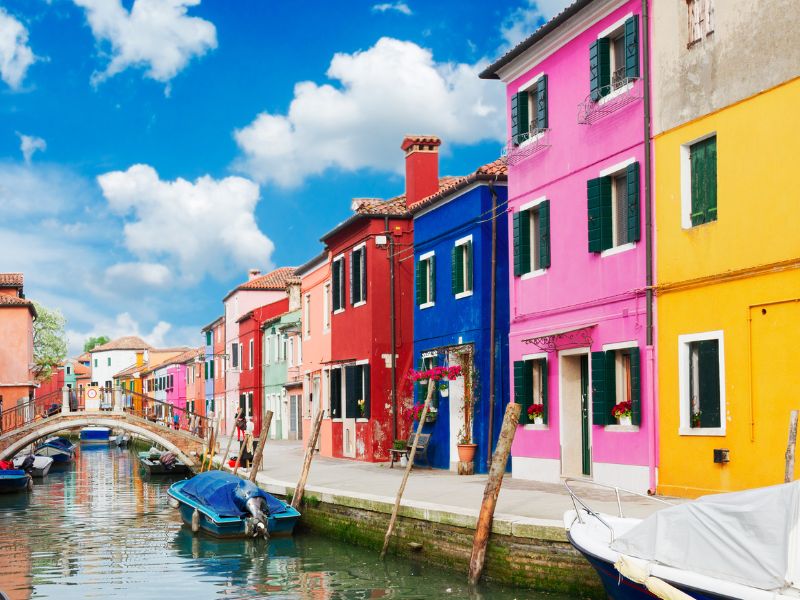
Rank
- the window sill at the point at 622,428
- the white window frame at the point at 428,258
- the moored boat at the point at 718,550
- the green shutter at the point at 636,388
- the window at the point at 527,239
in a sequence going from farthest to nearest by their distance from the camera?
1. the white window frame at the point at 428,258
2. the window at the point at 527,239
3. the window sill at the point at 622,428
4. the green shutter at the point at 636,388
5. the moored boat at the point at 718,550

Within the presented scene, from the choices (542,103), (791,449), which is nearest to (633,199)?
(542,103)

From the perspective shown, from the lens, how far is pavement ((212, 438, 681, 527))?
46.4ft

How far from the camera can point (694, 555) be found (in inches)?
354

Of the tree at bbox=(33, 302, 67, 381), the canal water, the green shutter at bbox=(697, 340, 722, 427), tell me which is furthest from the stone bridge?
the tree at bbox=(33, 302, 67, 381)

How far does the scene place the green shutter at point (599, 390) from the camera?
17.1 meters

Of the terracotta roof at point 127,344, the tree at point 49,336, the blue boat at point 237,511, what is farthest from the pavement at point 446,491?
the terracotta roof at point 127,344

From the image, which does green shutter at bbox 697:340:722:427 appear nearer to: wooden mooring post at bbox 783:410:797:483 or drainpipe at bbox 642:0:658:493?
drainpipe at bbox 642:0:658:493

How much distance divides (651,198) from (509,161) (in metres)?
5.09

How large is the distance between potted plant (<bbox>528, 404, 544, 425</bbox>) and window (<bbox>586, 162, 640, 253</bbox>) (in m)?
3.39

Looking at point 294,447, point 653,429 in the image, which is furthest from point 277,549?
point 294,447

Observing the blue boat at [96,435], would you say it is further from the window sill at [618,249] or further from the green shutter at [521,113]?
the window sill at [618,249]

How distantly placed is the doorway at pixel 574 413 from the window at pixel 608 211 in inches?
87.7

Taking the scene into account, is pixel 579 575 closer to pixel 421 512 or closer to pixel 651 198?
pixel 421 512

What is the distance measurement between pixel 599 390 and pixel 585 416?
1559 mm
